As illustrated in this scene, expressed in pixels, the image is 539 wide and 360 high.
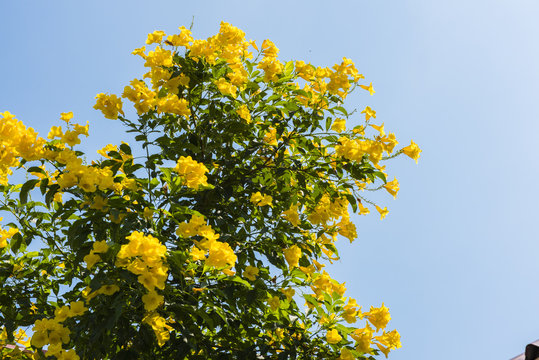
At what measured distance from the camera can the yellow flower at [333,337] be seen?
2881 mm

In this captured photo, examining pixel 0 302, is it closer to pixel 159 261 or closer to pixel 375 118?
pixel 159 261

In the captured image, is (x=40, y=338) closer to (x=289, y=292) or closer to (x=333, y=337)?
(x=289, y=292)

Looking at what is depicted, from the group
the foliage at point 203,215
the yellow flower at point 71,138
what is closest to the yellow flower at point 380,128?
the foliage at point 203,215

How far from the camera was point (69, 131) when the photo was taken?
276cm

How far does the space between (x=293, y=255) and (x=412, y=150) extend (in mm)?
1015

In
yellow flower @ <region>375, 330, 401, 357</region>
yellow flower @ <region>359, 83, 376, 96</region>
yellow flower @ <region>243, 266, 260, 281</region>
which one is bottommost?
yellow flower @ <region>375, 330, 401, 357</region>

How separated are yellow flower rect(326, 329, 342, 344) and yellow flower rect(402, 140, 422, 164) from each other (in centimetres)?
120

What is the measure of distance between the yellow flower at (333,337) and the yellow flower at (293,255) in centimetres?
47

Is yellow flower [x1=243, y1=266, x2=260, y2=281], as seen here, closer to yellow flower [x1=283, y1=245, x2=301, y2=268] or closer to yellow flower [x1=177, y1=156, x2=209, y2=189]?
yellow flower [x1=283, y1=245, x2=301, y2=268]

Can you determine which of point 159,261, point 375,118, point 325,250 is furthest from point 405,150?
point 159,261

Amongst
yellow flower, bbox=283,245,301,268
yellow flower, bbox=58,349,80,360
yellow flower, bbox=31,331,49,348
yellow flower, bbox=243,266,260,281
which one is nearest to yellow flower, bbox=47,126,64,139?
yellow flower, bbox=31,331,49,348

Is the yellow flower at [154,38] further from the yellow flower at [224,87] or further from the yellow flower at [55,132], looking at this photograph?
the yellow flower at [55,132]

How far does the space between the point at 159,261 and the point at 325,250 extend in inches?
69.6

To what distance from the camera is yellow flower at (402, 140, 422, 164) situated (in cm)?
323
